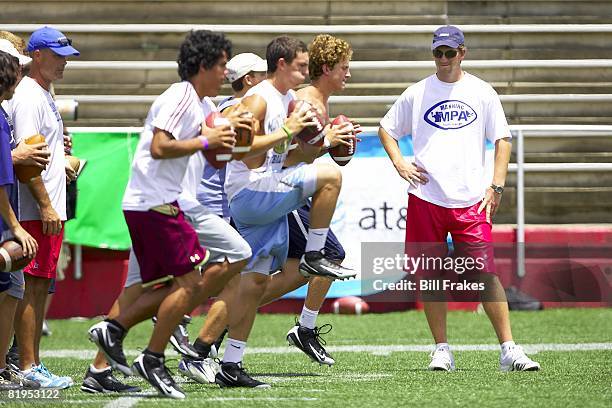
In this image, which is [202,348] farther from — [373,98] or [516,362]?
[373,98]

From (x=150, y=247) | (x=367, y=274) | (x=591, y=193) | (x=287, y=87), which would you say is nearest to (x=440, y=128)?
(x=287, y=87)

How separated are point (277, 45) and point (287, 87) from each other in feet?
0.86

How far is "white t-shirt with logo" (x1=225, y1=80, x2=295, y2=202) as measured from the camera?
6.55m

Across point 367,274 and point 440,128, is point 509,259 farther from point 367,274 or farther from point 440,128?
point 440,128

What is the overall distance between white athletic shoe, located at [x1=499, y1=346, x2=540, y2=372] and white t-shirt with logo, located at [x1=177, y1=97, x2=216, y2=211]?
2206 millimetres

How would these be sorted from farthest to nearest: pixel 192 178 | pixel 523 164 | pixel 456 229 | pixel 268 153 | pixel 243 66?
pixel 523 164, pixel 243 66, pixel 456 229, pixel 268 153, pixel 192 178

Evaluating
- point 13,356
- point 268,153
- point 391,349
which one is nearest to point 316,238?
point 268,153

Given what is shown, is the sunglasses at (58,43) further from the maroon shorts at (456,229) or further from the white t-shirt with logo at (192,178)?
the maroon shorts at (456,229)

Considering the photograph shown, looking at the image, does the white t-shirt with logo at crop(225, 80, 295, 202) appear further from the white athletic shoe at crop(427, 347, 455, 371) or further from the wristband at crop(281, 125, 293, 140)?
the white athletic shoe at crop(427, 347, 455, 371)

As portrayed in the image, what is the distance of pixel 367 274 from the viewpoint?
11133 mm

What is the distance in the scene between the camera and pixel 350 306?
11242 mm

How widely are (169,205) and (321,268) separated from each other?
3.78ft

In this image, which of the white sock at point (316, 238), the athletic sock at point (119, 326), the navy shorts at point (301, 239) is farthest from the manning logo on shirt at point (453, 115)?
the athletic sock at point (119, 326)

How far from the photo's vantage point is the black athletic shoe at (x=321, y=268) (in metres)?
6.61
